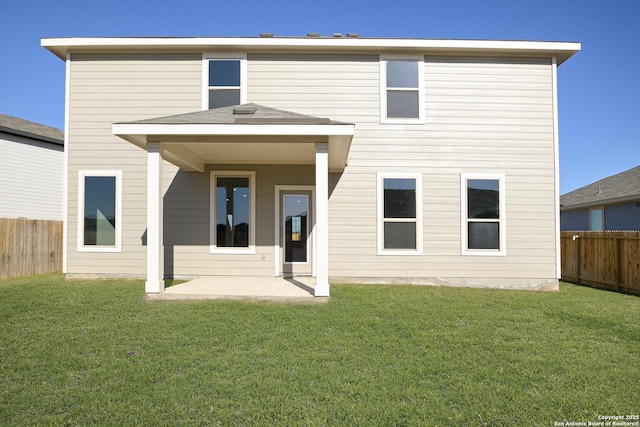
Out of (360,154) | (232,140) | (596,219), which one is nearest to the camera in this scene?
(232,140)

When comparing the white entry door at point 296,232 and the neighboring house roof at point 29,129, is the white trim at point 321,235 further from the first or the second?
the neighboring house roof at point 29,129

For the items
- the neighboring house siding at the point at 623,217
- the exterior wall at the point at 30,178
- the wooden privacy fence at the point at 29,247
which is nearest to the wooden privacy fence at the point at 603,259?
the neighboring house siding at the point at 623,217

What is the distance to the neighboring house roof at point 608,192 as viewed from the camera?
12.6 m

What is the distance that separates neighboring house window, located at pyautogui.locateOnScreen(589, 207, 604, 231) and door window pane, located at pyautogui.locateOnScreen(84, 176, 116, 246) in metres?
16.9

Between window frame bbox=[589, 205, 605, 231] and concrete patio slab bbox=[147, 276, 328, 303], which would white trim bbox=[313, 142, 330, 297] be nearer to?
concrete patio slab bbox=[147, 276, 328, 303]

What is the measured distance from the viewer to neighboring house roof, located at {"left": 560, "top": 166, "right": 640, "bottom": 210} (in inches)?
497

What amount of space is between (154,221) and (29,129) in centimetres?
1189

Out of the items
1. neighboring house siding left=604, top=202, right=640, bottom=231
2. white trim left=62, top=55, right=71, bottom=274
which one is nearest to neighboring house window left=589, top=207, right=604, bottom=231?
neighboring house siding left=604, top=202, right=640, bottom=231

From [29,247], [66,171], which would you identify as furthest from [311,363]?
[29,247]

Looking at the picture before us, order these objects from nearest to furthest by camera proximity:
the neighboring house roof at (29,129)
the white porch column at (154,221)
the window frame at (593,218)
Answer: the white porch column at (154,221)
the neighboring house roof at (29,129)
the window frame at (593,218)

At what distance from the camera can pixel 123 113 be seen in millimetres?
8227

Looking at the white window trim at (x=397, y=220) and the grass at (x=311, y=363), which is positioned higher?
the white window trim at (x=397, y=220)

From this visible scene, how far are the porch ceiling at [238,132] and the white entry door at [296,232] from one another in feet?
5.74

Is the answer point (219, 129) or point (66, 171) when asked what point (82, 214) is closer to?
point (66, 171)
